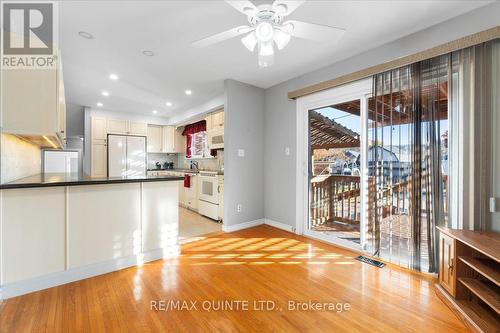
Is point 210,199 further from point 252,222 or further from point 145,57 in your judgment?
point 145,57

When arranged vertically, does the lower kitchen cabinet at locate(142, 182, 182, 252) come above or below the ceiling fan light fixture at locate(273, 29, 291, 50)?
below

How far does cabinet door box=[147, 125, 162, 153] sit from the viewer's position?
6.46 m

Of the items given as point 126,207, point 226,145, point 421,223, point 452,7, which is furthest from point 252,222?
point 452,7

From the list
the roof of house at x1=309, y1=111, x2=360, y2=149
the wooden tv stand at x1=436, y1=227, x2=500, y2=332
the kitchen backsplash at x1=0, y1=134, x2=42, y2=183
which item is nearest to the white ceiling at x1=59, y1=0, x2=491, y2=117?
the roof of house at x1=309, y1=111, x2=360, y2=149

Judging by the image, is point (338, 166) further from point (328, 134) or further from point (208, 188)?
point (208, 188)

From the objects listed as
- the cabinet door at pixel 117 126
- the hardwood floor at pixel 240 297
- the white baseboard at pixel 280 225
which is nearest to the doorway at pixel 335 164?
the white baseboard at pixel 280 225

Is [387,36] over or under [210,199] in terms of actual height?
over

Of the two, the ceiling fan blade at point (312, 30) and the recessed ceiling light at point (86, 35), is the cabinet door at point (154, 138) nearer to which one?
the recessed ceiling light at point (86, 35)

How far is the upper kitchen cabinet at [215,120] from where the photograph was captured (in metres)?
4.46

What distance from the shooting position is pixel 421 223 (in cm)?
224

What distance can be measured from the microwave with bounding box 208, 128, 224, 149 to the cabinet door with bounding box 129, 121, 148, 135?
8.56 feet

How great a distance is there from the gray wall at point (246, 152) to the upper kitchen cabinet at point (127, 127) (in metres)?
3.60

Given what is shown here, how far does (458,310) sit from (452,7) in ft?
8.06

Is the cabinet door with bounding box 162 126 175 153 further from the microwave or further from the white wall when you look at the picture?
the microwave
